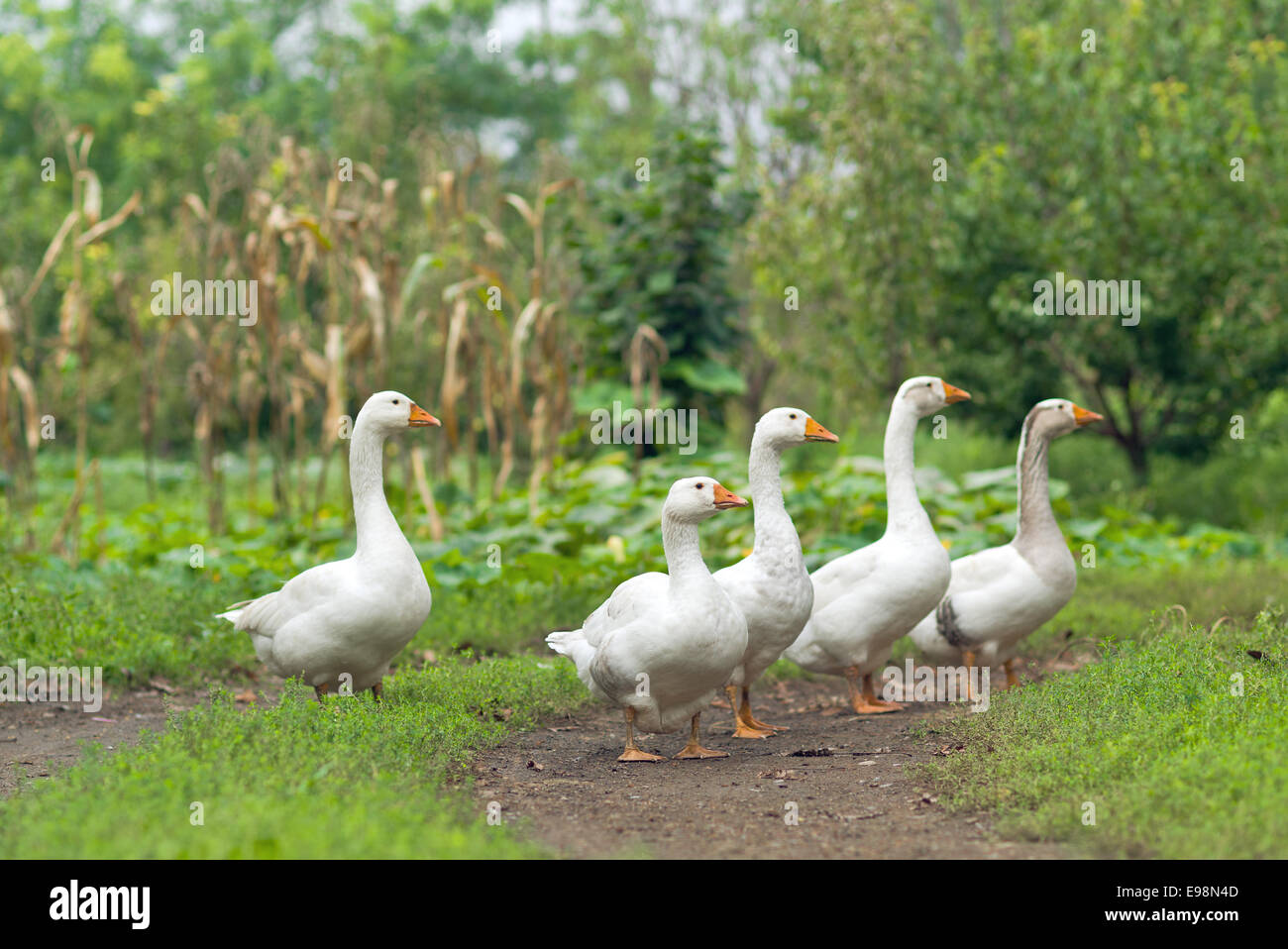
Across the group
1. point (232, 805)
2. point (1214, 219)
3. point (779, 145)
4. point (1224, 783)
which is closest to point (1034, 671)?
point (1224, 783)

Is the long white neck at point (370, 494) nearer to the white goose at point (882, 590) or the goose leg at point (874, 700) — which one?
the white goose at point (882, 590)

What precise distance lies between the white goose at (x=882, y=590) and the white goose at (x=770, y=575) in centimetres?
48

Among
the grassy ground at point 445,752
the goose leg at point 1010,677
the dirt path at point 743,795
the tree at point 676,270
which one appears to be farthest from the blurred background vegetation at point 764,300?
the dirt path at point 743,795

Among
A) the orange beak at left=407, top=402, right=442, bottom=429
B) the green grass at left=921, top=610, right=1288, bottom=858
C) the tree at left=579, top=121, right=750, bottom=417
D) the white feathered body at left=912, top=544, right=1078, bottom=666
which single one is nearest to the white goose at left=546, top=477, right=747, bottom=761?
the green grass at left=921, top=610, right=1288, bottom=858

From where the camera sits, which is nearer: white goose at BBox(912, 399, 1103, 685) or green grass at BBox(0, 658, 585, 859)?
green grass at BBox(0, 658, 585, 859)

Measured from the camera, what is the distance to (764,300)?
57.6 feet

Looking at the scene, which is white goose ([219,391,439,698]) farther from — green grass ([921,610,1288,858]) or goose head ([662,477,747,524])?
green grass ([921,610,1288,858])

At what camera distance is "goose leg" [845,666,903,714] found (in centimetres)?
643

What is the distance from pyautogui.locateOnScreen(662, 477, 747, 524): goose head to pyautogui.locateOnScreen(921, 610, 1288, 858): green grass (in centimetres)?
138

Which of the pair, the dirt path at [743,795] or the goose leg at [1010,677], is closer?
the dirt path at [743,795]

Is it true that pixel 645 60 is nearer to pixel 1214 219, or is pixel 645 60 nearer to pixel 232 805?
pixel 1214 219

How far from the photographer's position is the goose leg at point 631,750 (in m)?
5.38

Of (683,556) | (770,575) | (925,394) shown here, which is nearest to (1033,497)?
(925,394)

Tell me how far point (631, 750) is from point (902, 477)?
2.19m
